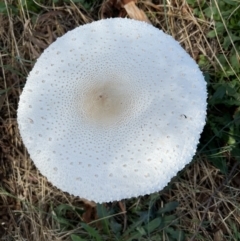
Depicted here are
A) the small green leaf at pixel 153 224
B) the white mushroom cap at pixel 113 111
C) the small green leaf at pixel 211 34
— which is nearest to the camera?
the white mushroom cap at pixel 113 111

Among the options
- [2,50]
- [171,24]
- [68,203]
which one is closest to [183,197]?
[68,203]

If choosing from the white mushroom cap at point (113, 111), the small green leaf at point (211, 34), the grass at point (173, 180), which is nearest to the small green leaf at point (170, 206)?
the grass at point (173, 180)

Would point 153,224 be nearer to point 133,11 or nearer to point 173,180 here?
point 173,180

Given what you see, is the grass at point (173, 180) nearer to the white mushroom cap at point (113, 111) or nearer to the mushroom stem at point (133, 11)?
the mushroom stem at point (133, 11)

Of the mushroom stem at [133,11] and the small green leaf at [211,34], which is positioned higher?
the mushroom stem at [133,11]

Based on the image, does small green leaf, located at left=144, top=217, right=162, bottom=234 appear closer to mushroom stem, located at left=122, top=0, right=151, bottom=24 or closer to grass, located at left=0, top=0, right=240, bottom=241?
grass, located at left=0, top=0, right=240, bottom=241

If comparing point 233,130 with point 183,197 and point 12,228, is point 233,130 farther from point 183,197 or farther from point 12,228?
point 12,228

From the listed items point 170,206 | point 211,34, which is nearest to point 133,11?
point 211,34
